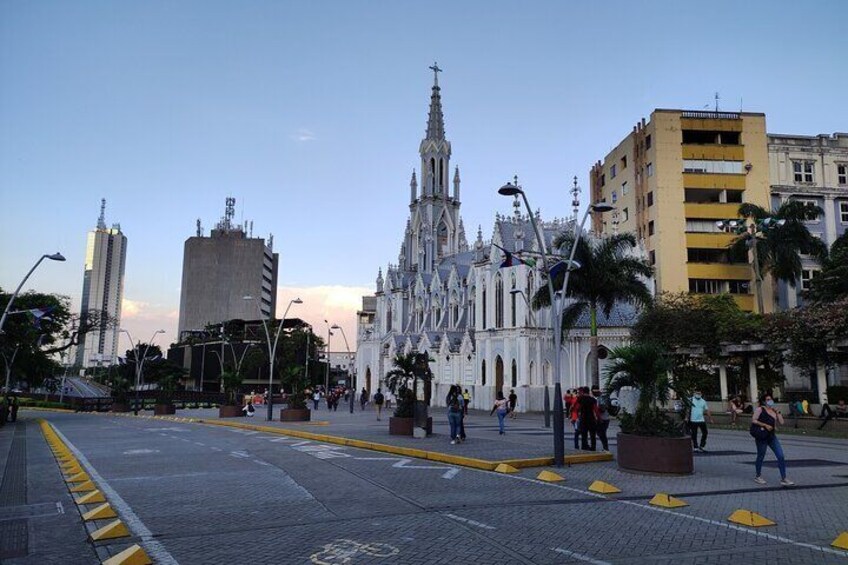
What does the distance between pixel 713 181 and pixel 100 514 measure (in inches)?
2412

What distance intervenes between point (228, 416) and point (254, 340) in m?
70.2

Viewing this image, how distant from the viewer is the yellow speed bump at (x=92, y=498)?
37.9 feet

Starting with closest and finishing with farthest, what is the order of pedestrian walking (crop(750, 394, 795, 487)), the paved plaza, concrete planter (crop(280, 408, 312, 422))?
the paved plaza, pedestrian walking (crop(750, 394, 795, 487)), concrete planter (crop(280, 408, 312, 422))

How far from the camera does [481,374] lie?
56.4 metres

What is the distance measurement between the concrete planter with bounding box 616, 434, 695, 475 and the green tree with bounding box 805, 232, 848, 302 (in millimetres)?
Answer: 34077

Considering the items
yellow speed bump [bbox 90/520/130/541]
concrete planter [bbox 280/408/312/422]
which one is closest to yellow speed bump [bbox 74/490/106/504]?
yellow speed bump [bbox 90/520/130/541]

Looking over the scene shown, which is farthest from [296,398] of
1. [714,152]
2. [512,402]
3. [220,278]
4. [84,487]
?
[220,278]

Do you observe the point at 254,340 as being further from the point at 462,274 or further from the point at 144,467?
the point at 144,467

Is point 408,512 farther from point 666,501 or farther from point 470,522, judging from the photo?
point 666,501

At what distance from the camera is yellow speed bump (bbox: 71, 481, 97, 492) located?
12.9 meters

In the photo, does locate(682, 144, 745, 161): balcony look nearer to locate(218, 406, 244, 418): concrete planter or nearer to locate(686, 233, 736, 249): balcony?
locate(686, 233, 736, 249): balcony

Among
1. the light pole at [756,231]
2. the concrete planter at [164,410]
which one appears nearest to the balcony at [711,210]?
the light pole at [756,231]

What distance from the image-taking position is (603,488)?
12516mm

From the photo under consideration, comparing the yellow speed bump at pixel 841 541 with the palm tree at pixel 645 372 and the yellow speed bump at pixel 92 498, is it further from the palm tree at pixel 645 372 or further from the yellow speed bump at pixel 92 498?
the yellow speed bump at pixel 92 498
